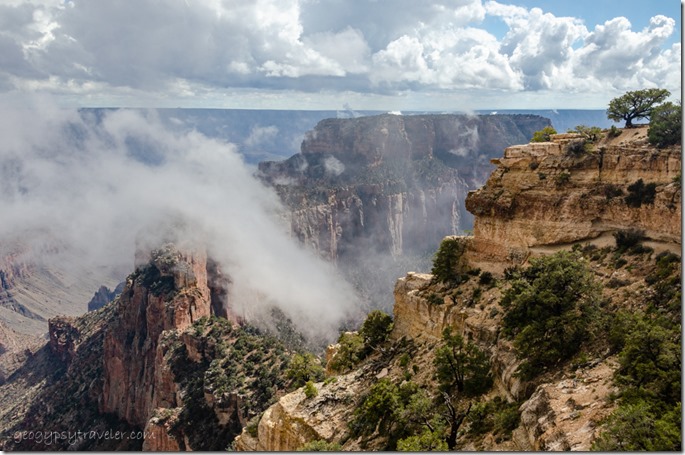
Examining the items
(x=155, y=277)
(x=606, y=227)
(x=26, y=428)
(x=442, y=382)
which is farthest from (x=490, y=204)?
(x=26, y=428)

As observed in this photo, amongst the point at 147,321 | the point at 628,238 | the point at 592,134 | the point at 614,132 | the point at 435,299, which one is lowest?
the point at 147,321

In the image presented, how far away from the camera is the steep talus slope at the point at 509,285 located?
101 feet

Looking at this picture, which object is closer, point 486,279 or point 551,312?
point 551,312

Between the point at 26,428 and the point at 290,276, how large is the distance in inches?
3429

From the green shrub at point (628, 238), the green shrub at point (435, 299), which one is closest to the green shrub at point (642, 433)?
the green shrub at point (628, 238)

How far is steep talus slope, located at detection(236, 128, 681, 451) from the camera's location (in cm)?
3083

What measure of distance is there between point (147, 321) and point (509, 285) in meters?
98.5

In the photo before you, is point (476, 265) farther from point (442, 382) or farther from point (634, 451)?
point (634, 451)

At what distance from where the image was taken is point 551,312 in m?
34.2

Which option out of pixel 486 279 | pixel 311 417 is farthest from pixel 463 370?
pixel 311 417

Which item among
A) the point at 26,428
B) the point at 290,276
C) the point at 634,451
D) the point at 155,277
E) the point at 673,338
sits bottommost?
the point at 26,428

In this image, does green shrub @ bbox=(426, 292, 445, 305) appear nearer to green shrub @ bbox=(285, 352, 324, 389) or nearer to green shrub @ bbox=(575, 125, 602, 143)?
green shrub @ bbox=(575, 125, 602, 143)

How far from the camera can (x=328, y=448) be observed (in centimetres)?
3647

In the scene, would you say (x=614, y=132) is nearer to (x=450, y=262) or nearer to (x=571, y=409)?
(x=450, y=262)
